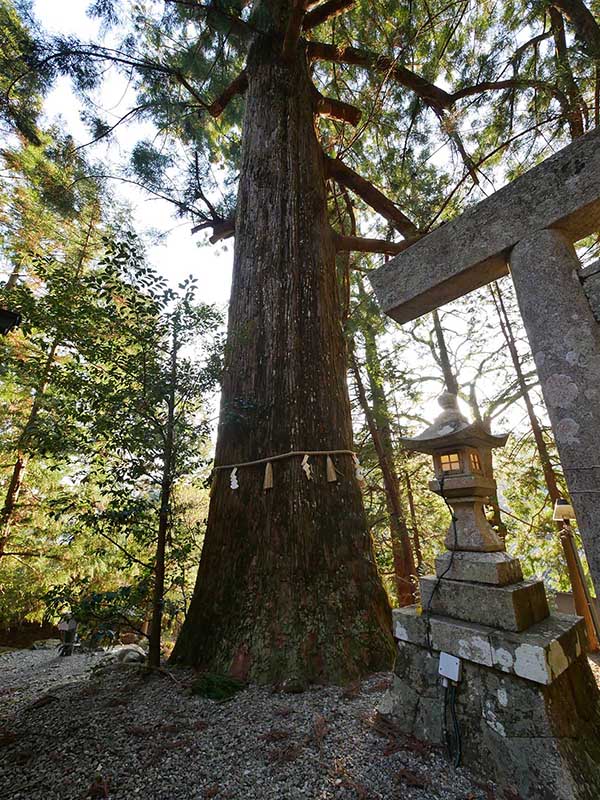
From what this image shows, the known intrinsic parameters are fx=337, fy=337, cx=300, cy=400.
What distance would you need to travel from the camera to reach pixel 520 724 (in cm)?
138

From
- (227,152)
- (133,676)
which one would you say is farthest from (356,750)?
(227,152)

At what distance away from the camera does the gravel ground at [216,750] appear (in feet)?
4.43

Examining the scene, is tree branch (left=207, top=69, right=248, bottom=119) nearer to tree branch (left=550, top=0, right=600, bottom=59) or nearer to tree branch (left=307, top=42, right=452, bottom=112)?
tree branch (left=307, top=42, right=452, bottom=112)

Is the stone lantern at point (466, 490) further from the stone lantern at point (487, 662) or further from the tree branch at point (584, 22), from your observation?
the tree branch at point (584, 22)

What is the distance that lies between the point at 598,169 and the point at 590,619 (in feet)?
22.1

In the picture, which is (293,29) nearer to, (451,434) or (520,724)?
(451,434)

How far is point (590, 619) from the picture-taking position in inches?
207

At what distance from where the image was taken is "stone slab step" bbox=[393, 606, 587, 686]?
1.37 meters

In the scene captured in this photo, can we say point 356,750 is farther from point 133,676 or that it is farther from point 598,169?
point 598,169

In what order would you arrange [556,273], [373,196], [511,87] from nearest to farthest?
[556,273] → [511,87] → [373,196]

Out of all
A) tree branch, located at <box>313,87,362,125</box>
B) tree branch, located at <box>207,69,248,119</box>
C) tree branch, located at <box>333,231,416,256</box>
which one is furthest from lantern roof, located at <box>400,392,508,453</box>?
tree branch, located at <box>207,69,248,119</box>

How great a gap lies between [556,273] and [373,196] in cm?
381

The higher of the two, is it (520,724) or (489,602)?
(489,602)

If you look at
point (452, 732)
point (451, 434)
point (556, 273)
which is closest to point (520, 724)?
point (452, 732)
